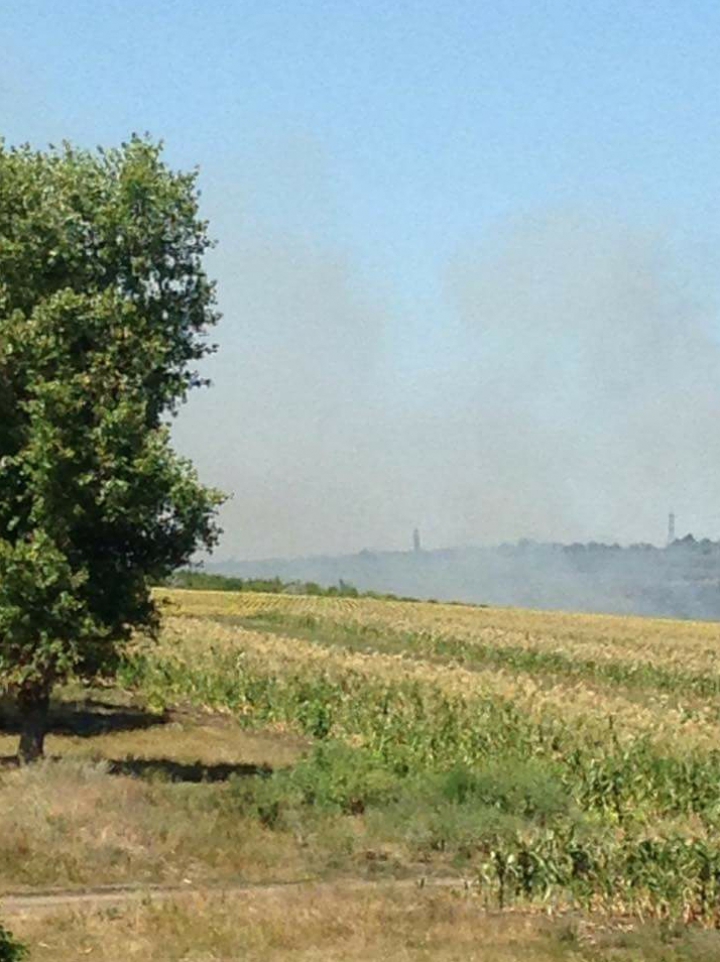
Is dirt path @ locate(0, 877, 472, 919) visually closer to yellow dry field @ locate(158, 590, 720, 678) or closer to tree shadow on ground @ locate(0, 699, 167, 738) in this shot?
tree shadow on ground @ locate(0, 699, 167, 738)

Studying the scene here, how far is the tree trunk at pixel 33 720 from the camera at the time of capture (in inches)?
1083

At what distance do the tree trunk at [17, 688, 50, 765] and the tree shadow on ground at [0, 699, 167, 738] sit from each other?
8.47 meters

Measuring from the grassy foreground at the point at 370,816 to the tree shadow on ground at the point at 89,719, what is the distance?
144 mm

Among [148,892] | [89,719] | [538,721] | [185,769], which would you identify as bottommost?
[148,892]

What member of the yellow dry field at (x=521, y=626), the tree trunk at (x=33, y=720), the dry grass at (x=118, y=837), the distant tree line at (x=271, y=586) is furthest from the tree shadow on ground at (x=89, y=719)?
the distant tree line at (x=271, y=586)

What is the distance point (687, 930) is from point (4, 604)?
12976mm

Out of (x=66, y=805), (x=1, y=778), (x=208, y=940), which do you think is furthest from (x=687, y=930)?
(x=1, y=778)

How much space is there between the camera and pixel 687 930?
17.2 m

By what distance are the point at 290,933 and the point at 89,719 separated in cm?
2429

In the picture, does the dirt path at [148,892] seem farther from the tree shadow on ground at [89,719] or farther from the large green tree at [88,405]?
the tree shadow on ground at [89,719]

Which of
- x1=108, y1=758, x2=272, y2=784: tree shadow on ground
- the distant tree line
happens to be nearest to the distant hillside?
the distant tree line

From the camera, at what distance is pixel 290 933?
1606 centimetres

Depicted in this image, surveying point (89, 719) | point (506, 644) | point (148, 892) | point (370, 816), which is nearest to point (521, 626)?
point (506, 644)

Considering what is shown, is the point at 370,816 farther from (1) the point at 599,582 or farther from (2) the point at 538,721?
(1) the point at 599,582
